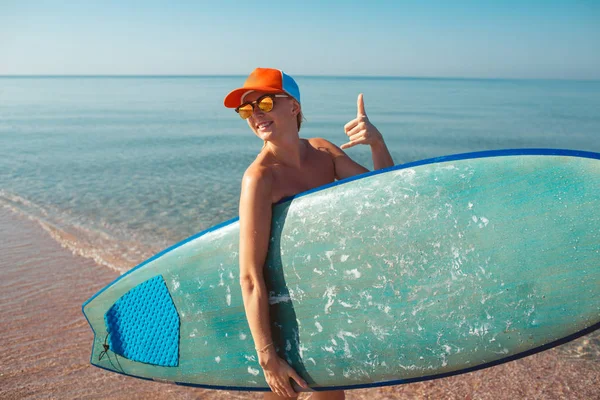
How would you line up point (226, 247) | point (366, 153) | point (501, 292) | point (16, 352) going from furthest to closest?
point (366, 153)
point (16, 352)
point (226, 247)
point (501, 292)

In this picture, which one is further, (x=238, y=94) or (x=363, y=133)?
(x=363, y=133)

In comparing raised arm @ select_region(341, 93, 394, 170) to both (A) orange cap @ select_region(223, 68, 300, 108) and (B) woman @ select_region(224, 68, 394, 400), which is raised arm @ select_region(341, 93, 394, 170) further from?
(A) orange cap @ select_region(223, 68, 300, 108)

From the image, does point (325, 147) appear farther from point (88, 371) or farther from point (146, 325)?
point (88, 371)

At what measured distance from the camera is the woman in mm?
1812

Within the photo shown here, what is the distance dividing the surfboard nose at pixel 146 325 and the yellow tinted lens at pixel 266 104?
3.35ft

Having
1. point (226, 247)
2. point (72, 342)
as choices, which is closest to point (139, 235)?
point (72, 342)

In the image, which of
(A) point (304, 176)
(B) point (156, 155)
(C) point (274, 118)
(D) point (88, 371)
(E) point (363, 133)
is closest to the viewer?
(C) point (274, 118)

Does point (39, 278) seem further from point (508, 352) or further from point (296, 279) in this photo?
point (508, 352)

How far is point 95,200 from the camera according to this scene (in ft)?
26.7

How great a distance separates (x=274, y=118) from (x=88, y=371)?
2402 mm

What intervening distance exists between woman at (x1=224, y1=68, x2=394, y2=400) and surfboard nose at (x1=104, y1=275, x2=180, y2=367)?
62 centimetres

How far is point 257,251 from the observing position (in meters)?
1.84

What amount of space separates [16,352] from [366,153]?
408 inches

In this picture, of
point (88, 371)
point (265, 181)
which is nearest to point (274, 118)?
point (265, 181)
